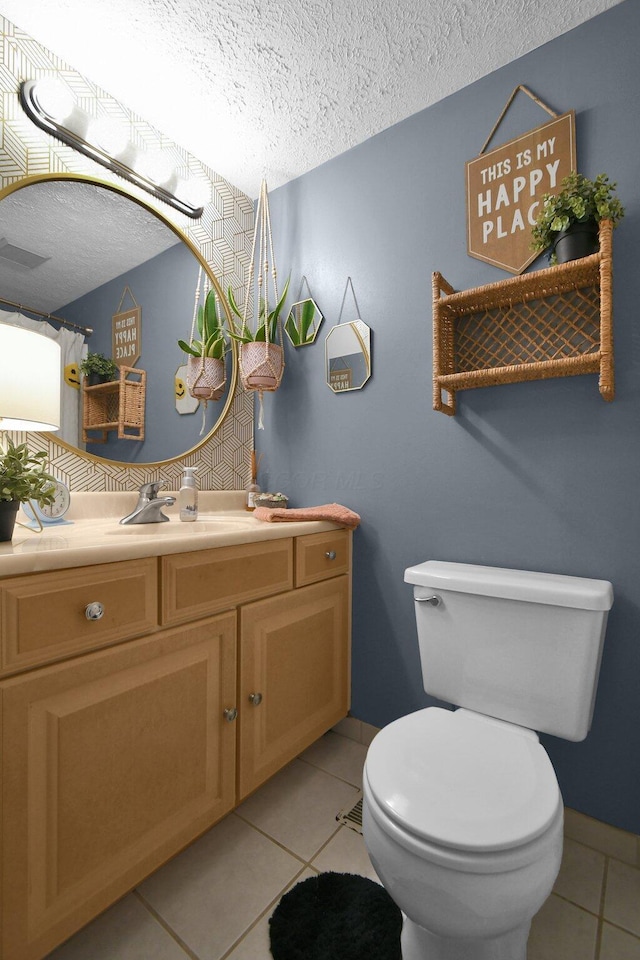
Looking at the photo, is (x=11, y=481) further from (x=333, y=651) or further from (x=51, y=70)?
(x=51, y=70)

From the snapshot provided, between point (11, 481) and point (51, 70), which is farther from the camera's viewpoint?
point (51, 70)

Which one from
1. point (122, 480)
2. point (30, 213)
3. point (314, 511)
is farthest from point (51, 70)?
point (314, 511)

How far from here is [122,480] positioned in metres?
1.58

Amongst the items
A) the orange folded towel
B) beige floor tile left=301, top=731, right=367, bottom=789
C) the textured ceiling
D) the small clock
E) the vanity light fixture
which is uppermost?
the textured ceiling

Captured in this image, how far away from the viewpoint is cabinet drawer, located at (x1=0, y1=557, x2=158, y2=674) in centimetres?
81

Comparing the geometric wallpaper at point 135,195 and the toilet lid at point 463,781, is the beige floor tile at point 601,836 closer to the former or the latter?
the toilet lid at point 463,781

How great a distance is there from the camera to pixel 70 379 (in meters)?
1.43

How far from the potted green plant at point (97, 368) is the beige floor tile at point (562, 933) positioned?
75.7 inches

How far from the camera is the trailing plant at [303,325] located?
1850 mm

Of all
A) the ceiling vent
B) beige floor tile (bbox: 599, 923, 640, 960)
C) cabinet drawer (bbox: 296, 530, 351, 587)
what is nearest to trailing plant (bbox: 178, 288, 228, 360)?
the ceiling vent

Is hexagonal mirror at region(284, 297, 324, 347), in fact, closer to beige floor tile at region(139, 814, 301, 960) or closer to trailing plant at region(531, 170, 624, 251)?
trailing plant at region(531, 170, 624, 251)

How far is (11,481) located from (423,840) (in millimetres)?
1075

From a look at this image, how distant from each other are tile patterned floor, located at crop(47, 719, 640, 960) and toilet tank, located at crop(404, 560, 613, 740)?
1.37ft

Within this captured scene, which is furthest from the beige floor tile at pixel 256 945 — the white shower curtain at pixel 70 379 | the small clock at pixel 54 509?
the white shower curtain at pixel 70 379
